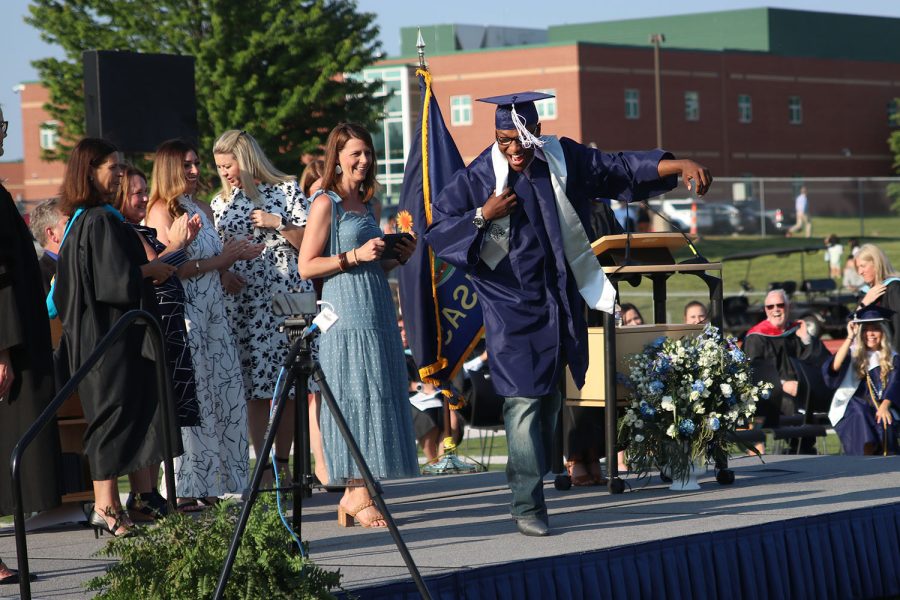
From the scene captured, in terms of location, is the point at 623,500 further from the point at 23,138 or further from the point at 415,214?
the point at 23,138

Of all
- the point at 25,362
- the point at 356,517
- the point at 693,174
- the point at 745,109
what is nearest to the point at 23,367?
the point at 25,362

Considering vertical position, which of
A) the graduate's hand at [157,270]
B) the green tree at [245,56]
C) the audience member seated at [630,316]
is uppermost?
the green tree at [245,56]

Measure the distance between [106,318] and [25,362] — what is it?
1.04m

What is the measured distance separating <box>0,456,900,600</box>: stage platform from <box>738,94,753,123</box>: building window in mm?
55464

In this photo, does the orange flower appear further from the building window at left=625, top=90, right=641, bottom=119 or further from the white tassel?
the building window at left=625, top=90, right=641, bottom=119

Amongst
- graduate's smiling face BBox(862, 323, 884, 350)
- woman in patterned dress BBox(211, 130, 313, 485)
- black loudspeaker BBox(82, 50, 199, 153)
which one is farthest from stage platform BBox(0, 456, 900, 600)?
black loudspeaker BBox(82, 50, 199, 153)

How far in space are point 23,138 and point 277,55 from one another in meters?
36.8

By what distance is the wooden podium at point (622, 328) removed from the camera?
7.88m

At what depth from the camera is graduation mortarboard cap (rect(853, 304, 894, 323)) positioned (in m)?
10.3

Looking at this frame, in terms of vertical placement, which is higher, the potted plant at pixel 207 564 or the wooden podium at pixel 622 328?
the wooden podium at pixel 622 328

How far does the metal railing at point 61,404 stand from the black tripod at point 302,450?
0.52m

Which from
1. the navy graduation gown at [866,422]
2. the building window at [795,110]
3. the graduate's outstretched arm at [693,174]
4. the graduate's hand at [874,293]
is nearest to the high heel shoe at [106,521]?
the graduate's outstretched arm at [693,174]

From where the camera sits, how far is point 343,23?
35344 mm

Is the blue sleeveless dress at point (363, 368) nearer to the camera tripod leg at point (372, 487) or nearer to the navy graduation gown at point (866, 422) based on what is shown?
the camera tripod leg at point (372, 487)
